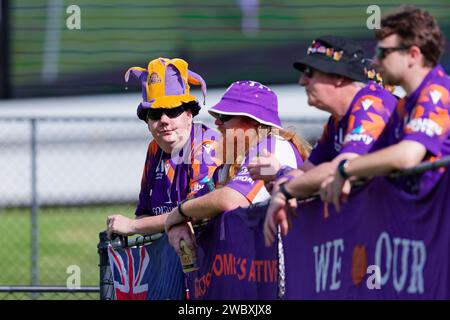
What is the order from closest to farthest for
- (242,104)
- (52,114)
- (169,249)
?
(242,104) → (169,249) → (52,114)

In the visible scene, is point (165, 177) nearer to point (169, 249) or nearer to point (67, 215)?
point (169, 249)

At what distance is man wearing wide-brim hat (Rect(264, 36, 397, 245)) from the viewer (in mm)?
4859

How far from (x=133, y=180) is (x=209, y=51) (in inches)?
69.3

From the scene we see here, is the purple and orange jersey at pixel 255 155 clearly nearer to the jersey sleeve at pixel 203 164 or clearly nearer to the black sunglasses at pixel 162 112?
the jersey sleeve at pixel 203 164

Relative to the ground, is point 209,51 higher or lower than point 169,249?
higher

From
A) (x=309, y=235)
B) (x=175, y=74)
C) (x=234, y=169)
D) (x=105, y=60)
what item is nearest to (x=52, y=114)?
(x=105, y=60)

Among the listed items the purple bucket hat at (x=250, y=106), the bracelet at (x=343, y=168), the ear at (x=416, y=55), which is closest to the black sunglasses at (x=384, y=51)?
the ear at (x=416, y=55)

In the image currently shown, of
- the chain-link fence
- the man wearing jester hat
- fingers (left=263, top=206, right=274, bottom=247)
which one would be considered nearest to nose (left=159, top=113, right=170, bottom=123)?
the man wearing jester hat

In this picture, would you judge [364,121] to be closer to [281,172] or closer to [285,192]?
[285,192]

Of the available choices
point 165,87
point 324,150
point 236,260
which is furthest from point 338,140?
point 165,87

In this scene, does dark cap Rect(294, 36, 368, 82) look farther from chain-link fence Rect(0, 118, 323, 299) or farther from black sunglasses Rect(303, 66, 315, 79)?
chain-link fence Rect(0, 118, 323, 299)

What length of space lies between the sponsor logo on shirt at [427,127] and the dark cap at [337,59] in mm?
801

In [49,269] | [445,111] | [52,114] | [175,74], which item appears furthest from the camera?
[52,114]

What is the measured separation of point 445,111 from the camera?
4340mm
